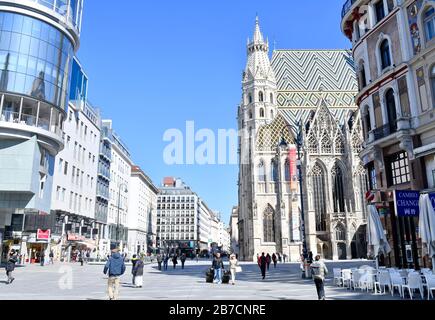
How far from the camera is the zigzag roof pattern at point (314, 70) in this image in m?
81.7

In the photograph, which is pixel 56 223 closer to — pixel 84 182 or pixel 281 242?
pixel 84 182

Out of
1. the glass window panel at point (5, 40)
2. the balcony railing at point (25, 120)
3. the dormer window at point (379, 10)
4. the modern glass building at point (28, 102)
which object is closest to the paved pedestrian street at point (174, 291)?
the modern glass building at point (28, 102)

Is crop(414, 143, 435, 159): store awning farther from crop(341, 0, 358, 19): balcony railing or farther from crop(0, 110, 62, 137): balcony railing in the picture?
crop(0, 110, 62, 137): balcony railing

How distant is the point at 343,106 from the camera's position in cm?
7838

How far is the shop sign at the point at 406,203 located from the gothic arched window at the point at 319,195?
5143cm

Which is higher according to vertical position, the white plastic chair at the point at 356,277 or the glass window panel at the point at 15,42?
the glass window panel at the point at 15,42

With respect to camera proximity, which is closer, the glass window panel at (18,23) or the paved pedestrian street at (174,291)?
the paved pedestrian street at (174,291)

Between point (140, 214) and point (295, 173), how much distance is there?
1431 inches

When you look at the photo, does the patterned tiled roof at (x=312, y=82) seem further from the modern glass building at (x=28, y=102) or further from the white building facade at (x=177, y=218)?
the white building facade at (x=177, y=218)

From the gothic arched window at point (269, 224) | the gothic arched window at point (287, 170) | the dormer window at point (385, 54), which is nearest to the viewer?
the dormer window at point (385, 54)

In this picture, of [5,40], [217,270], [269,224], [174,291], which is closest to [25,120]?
[5,40]

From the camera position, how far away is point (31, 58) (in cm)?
3125

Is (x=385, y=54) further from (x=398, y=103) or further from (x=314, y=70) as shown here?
(x=314, y=70)

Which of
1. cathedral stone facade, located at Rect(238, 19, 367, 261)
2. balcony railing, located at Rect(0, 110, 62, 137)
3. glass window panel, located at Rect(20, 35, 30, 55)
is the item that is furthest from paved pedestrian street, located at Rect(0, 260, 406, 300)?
cathedral stone facade, located at Rect(238, 19, 367, 261)
